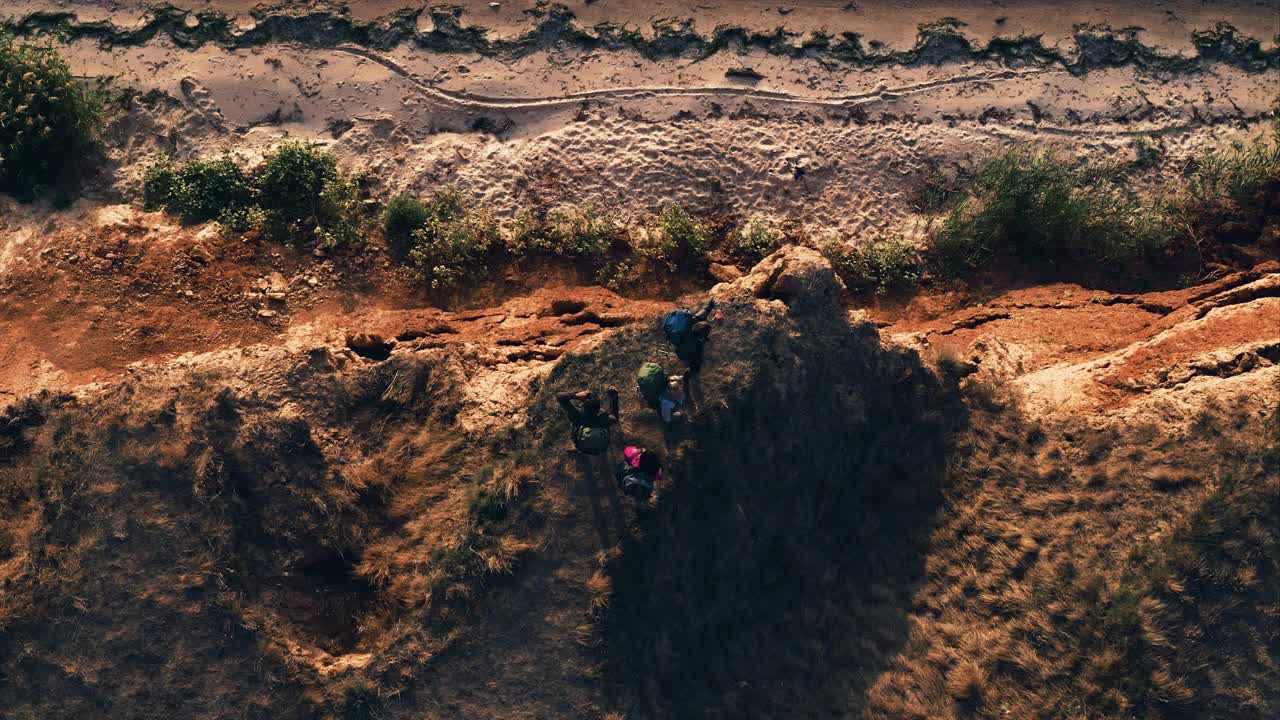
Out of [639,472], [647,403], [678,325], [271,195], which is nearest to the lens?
[639,472]

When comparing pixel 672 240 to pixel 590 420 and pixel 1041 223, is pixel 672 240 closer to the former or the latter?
pixel 590 420

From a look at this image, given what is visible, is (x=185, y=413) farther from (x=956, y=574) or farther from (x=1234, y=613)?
(x=1234, y=613)

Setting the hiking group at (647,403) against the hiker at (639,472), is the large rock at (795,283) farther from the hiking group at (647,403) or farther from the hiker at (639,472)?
the hiker at (639,472)

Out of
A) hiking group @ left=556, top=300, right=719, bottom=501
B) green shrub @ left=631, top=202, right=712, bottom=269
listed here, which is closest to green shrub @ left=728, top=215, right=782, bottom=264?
green shrub @ left=631, top=202, right=712, bottom=269

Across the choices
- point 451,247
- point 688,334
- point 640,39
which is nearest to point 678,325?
point 688,334

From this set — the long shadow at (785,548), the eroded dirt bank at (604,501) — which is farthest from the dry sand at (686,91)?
the long shadow at (785,548)

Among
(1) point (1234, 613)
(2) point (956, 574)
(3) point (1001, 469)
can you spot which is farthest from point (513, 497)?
(1) point (1234, 613)
